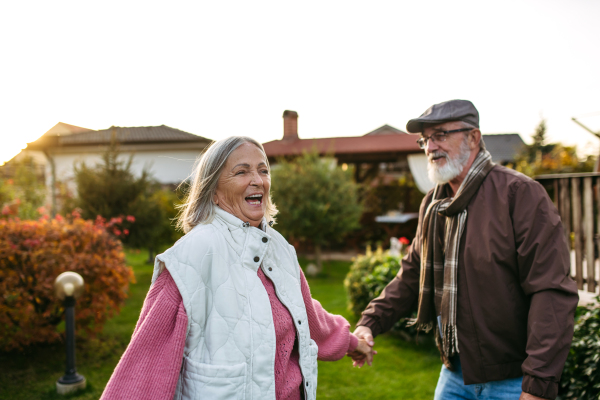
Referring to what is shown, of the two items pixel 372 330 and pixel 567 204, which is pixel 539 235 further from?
pixel 567 204

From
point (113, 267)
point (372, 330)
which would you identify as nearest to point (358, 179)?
point (113, 267)

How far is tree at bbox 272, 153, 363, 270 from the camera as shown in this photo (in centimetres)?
1174

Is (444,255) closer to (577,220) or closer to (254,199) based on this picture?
(254,199)

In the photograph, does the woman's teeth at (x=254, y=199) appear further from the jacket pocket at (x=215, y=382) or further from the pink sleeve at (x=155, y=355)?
the jacket pocket at (x=215, y=382)

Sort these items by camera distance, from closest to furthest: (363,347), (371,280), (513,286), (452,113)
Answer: (513,286)
(452,113)
(363,347)
(371,280)

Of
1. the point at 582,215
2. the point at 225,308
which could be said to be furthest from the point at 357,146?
the point at 225,308

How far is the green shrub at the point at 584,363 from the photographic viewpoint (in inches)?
110

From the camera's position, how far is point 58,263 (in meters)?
4.90

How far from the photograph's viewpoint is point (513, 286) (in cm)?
195

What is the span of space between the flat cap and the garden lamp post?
372 centimetres

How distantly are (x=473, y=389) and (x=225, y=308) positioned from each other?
4.63ft

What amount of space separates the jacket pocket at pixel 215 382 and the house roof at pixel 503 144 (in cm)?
3424

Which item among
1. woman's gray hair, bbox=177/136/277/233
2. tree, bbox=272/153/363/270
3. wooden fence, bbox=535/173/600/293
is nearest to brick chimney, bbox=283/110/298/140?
tree, bbox=272/153/363/270

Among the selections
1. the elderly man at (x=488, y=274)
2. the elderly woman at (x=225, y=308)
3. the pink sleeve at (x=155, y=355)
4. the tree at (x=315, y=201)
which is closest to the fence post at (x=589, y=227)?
the elderly man at (x=488, y=274)
